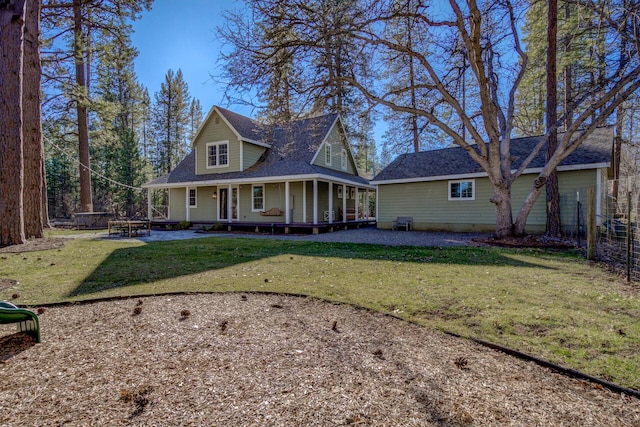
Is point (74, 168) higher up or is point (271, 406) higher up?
point (74, 168)

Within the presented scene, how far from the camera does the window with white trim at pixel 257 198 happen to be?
695 inches

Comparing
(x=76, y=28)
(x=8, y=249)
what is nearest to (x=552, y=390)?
(x=8, y=249)

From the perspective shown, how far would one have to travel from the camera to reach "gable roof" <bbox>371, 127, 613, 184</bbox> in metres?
12.4

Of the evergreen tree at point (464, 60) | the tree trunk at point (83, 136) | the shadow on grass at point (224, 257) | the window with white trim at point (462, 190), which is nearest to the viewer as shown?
the shadow on grass at point (224, 257)

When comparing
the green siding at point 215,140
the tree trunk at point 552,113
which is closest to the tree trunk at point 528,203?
the tree trunk at point 552,113

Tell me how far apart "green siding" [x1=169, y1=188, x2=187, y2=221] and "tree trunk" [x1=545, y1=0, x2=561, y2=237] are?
1893 centimetres

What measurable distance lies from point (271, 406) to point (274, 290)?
271 cm

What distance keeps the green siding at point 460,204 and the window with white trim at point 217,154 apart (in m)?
8.95

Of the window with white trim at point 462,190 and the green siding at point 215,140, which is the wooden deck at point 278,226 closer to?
the green siding at point 215,140

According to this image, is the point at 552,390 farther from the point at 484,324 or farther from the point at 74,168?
the point at 74,168

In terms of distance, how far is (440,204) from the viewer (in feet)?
51.4

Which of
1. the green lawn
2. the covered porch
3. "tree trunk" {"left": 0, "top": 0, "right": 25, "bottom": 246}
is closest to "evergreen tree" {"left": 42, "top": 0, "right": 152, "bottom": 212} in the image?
the covered porch

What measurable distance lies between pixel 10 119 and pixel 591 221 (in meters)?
13.7

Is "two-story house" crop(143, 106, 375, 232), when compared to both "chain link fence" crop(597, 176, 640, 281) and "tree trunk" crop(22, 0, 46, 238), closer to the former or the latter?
"tree trunk" crop(22, 0, 46, 238)
